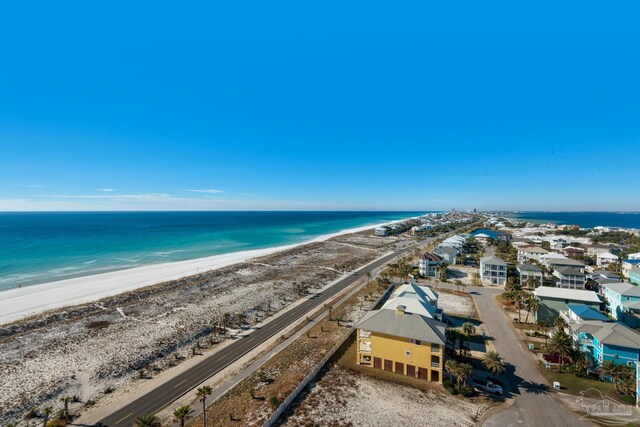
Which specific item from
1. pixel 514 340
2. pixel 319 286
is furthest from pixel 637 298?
pixel 319 286

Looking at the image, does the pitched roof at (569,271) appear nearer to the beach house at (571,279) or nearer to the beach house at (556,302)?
the beach house at (571,279)

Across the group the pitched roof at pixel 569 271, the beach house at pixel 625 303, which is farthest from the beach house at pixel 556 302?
the pitched roof at pixel 569 271

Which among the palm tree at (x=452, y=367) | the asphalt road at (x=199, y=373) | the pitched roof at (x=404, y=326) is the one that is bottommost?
the asphalt road at (x=199, y=373)

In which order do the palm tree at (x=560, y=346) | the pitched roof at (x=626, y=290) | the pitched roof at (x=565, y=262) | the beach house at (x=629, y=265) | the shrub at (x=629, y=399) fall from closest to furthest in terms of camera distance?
the shrub at (x=629, y=399)
the palm tree at (x=560, y=346)
the pitched roof at (x=626, y=290)
the beach house at (x=629, y=265)
the pitched roof at (x=565, y=262)

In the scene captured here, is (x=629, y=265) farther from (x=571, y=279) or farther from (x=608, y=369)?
(x=608, y=369)

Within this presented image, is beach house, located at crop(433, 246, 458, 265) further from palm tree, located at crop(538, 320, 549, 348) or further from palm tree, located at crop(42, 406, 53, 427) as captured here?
palm tree, located at crop(42, 406, 53, 427)

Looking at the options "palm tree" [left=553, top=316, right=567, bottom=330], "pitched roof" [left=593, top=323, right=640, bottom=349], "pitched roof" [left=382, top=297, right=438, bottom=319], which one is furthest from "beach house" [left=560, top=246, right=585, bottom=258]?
"pitched roof" [left=382, top=297, right=438, bottom=319]
